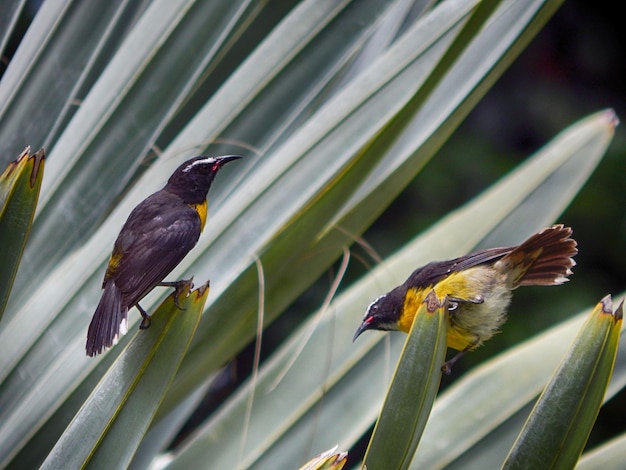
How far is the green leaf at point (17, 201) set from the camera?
0.68 meters

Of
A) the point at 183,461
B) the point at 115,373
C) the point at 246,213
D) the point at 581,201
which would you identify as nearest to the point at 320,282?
the point at 581,201

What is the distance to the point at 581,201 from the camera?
3252mm

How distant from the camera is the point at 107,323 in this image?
0.68 m

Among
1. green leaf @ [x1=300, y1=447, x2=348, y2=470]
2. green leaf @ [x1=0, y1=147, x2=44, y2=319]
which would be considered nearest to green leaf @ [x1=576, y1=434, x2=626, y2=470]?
green leaf @ [x1=300, y1=447, x2=348, y2=470]

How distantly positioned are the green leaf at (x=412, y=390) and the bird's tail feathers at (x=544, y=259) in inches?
5.9

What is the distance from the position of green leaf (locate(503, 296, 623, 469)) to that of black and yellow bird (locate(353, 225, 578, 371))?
10 centimetres

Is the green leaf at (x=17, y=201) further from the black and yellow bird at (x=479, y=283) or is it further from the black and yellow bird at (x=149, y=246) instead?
the black and yellow bird at (x=479, y=283)

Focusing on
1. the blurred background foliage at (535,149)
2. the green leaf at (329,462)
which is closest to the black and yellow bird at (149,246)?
the green leaf at (329,462)

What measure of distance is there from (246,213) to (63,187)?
269 mm

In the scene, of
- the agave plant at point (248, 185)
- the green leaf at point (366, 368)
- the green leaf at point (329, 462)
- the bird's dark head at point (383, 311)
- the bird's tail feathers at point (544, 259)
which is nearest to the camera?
the green leaf at point (329, 462)

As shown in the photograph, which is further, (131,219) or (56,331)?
(56,331)

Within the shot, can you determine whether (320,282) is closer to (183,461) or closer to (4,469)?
(183,461)

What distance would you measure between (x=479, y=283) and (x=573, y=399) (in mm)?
190

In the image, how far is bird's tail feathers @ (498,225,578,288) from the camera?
74cm
